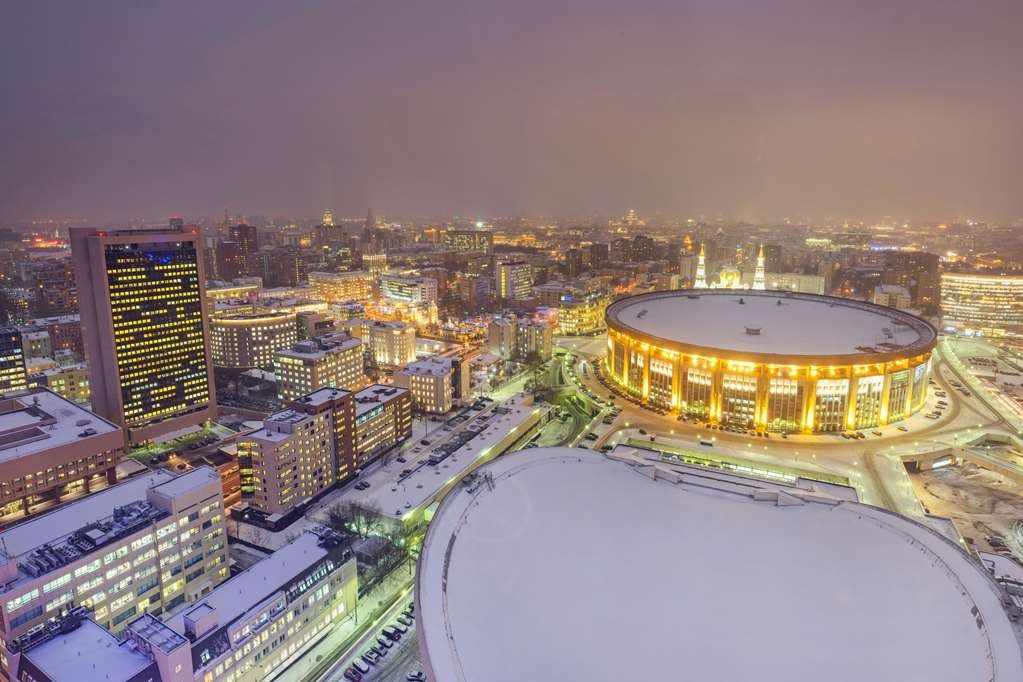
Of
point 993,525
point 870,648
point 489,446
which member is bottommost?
point 993,525

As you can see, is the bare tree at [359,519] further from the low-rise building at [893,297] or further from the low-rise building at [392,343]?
the low-rise building at [893,297]

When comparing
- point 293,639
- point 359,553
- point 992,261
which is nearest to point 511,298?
point 359,553

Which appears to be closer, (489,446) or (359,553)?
(359,553)

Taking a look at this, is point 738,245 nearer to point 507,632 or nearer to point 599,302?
point 599,302

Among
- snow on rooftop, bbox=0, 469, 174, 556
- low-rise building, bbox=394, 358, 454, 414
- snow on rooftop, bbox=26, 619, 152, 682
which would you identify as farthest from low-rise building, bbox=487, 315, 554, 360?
snow on rooftop, bbox=26, 619, 152, 682

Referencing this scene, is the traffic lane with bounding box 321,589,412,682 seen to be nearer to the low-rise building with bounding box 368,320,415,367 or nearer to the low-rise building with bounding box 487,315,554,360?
the low-rise building with bounding box 368,320,415,367

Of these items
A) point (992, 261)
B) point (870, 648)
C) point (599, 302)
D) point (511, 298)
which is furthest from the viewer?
point (992, 261)

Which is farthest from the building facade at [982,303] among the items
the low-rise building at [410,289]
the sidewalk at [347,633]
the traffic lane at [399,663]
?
the traffic lane at [399,663]
